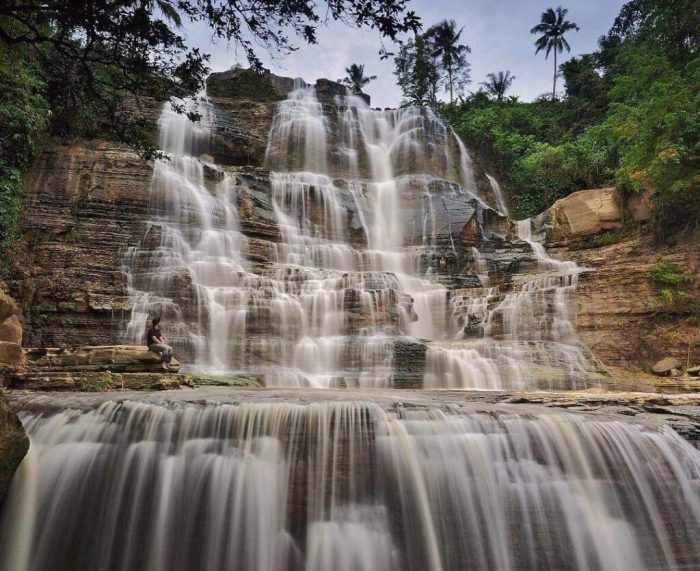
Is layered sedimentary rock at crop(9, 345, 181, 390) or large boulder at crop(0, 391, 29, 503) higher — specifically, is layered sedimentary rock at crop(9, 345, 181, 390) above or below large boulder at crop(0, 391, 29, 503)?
above

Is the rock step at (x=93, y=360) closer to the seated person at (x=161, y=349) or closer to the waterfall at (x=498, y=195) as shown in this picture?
the seated person at (x=161, y=349)

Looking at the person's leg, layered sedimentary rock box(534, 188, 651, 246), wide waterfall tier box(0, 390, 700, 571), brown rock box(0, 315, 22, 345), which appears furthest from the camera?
layered sedimentary rock box(534, 188, 651, 246)

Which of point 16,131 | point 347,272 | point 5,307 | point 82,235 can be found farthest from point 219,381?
point 16,131

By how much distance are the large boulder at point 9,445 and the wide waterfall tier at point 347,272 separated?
3947mm

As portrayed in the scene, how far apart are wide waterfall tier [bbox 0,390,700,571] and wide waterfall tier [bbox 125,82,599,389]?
418 centimetres

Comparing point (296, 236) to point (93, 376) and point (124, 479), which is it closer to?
point (93, 376)

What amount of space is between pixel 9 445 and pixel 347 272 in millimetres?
13299

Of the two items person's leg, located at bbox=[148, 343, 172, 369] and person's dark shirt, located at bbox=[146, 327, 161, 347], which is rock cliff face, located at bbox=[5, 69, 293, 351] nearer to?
person's dark shirt, located at bbox=[146, 327, 161, 347]

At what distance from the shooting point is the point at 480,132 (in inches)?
1228

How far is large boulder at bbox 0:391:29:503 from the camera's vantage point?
548 cm

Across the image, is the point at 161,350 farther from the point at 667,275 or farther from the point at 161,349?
the point at 667,275

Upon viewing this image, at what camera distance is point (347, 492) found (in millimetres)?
5656

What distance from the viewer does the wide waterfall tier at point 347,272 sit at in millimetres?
13375

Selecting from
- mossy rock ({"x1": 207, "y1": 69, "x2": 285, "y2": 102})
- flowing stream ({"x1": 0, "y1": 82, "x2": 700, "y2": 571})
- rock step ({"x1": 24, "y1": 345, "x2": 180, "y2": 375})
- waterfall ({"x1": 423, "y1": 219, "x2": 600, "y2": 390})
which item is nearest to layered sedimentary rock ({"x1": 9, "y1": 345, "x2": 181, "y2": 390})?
rock step ({"x1": 24, "y1": 345, "x2": 180, "y2": 375})
